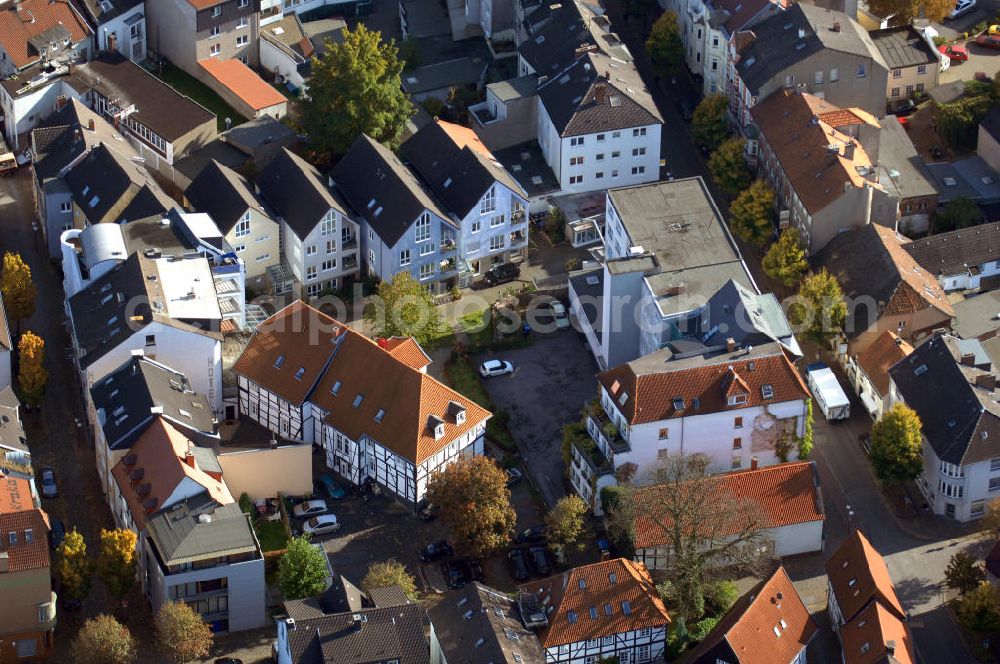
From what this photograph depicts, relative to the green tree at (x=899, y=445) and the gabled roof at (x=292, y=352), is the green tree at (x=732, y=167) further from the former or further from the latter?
the gabled roof at (x=292, y=352)

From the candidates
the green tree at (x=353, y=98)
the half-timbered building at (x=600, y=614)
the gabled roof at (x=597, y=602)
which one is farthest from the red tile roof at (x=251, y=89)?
the half-timbered building at (x=600, y=614)

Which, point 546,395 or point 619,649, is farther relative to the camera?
point 546,395

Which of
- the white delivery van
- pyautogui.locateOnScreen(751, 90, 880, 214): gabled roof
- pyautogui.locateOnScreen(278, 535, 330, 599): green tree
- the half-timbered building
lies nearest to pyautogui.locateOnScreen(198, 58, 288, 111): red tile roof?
pyautogui.locateOnScreen(751, 90, 880, 214): gabled roof

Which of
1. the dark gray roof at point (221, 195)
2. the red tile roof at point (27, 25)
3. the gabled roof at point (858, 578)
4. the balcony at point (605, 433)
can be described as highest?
the red tile roof at point (27, 25)

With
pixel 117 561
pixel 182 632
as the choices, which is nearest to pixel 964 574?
pixel 182 632

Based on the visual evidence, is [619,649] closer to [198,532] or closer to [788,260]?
[198,532]

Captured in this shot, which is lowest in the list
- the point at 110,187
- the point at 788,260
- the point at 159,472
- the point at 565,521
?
the point at 565,521

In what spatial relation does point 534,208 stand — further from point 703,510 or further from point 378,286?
point 703,510
